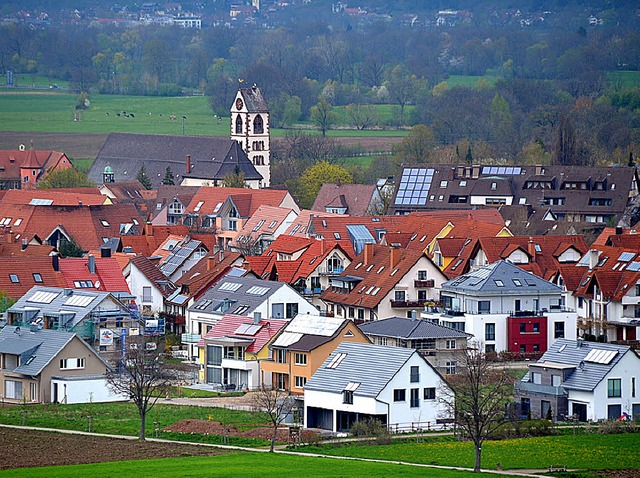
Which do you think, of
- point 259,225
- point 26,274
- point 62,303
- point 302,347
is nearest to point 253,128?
point 259,225

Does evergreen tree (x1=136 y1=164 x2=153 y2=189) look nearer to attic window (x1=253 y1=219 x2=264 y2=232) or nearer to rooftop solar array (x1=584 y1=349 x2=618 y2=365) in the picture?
attic window (x1=253 y1=219 x2=264 y2=232)

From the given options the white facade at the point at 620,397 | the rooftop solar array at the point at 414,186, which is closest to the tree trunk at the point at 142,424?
the white facade at the point at 620,397

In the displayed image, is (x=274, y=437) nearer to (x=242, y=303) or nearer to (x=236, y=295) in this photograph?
(x=242, y=303)

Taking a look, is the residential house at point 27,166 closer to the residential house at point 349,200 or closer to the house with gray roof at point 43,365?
the residential house at point 349,200

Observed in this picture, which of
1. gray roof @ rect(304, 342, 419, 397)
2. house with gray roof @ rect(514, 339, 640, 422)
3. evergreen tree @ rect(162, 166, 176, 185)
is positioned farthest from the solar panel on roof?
evergreen tree @ rect(162, 166, 176, 185)

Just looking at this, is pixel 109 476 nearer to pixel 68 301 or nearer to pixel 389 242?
pixel 68 301

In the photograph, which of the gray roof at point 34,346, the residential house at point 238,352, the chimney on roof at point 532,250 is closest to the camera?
the gray roof at point 34,346

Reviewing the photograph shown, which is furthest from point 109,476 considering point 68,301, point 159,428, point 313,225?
point 313,225
